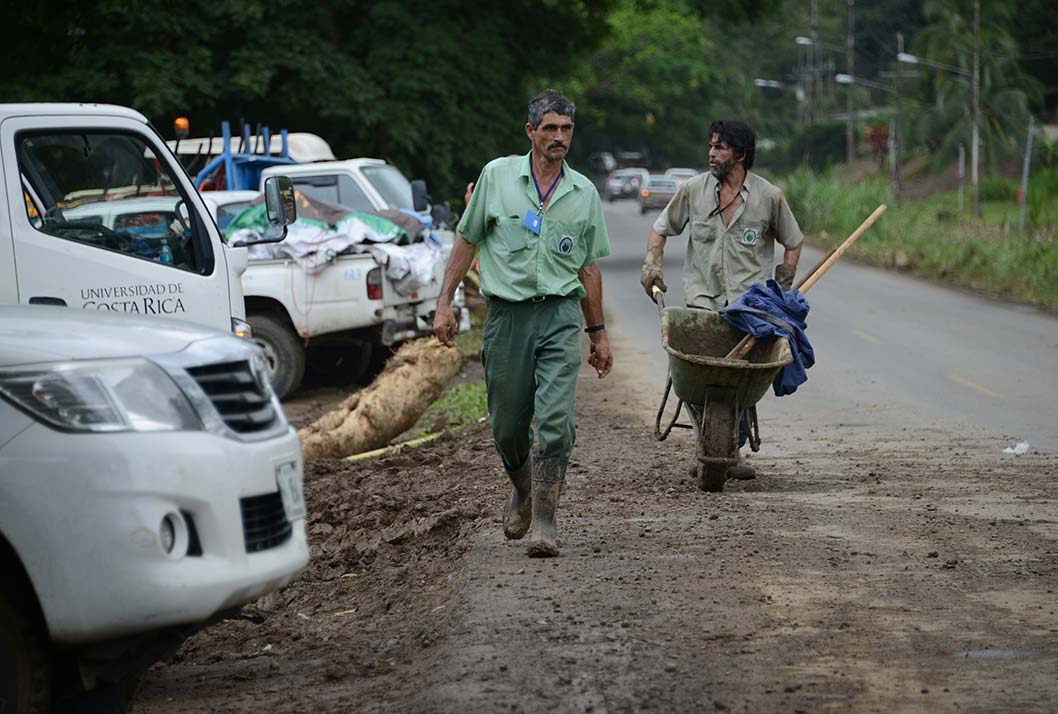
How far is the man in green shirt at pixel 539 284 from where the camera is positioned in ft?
22.9

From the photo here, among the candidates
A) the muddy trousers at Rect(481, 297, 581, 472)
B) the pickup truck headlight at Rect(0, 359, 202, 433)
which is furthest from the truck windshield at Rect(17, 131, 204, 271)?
the pickup truck headlight at Rect(0, 359, 202, 433)

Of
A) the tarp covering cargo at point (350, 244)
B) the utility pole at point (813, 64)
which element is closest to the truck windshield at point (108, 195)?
the tarp covering cargo at point (350, 244)

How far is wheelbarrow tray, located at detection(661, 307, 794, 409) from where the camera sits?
8.49 meters

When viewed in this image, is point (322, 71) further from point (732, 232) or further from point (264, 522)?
point (264, 522)

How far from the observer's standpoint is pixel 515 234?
700 centimetres

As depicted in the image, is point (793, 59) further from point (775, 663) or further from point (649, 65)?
point (775, 663)

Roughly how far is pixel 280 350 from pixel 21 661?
1044 cm

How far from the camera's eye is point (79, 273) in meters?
8.03

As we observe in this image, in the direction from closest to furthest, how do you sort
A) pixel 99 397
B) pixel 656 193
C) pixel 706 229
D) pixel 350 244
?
pixel 99 397 < pixel 706 229 < pixel 350 244 < pixel 656 193

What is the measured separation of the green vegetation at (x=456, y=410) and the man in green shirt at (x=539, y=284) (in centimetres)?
541

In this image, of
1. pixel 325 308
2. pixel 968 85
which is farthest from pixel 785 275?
pixel 968 85

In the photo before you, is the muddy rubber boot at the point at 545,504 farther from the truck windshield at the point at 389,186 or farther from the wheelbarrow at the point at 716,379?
the truck windshield at the point at 389,186

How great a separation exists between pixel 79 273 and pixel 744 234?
145 inches

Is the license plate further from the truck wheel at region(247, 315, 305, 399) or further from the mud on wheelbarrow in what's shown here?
the truck wheel at region(247, 315, 305, 399)
